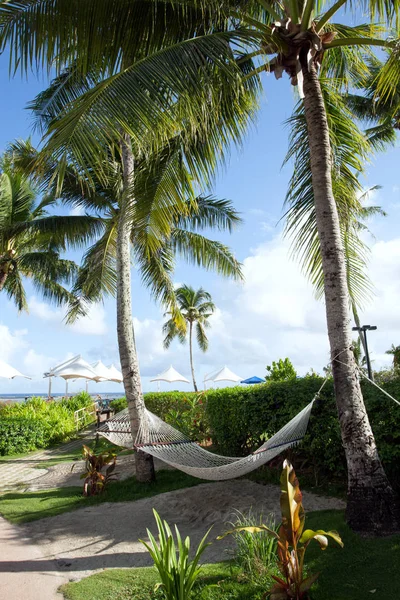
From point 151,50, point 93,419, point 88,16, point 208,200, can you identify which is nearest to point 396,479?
point 151,50

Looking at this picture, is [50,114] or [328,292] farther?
[50,114]

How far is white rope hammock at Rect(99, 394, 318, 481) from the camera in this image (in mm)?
4328

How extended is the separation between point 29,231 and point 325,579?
887 cm

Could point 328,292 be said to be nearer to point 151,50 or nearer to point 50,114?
point 151,50

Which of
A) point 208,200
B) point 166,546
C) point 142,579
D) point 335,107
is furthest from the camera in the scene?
point 208,200

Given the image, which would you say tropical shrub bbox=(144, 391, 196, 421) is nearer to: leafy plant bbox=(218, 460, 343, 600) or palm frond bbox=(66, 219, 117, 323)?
palm frond bbox=(66, 219, 117, 323)

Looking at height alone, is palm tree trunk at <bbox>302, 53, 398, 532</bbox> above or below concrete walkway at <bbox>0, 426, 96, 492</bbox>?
above

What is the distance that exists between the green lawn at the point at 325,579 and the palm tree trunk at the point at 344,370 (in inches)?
7.9

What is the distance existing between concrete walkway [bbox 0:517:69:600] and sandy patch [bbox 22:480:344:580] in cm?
9

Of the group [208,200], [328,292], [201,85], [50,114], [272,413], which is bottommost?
[272,413]

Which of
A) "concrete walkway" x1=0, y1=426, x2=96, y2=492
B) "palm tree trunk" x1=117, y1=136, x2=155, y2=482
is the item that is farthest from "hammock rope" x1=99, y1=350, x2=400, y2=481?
"concrete walkway" x1=0, y1=426, x2=96, y2=492

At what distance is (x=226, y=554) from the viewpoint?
394cm

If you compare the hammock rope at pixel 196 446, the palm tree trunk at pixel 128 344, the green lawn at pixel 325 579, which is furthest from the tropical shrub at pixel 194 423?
the green lawn at pixel 325 579

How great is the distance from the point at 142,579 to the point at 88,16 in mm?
4457
